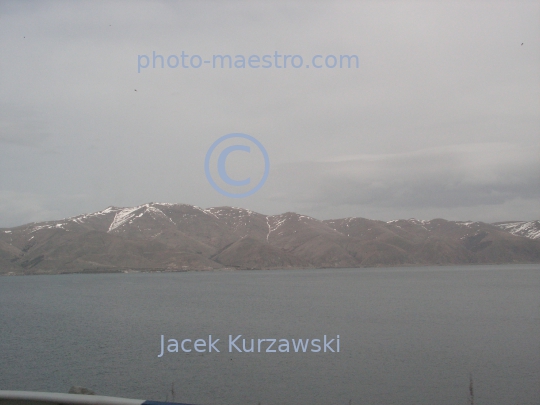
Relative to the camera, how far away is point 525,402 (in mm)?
14133

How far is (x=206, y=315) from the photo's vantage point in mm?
34062

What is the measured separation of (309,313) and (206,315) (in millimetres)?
7852

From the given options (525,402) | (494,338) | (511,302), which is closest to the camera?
(525,402)

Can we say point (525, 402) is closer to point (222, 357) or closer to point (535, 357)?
point (535, 357)

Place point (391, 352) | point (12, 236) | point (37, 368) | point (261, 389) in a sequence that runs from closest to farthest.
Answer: point (261, 389) → point (37, 368) → point (391, 352) → point (12, 236)

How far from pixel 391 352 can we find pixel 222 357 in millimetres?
7408

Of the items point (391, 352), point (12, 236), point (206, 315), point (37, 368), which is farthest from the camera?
point (12, 236)

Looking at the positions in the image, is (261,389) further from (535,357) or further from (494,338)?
(494,338)

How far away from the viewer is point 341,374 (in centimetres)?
1666

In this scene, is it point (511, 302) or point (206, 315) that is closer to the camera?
point (206, 315)

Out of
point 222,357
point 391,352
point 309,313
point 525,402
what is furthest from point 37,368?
point 309,313

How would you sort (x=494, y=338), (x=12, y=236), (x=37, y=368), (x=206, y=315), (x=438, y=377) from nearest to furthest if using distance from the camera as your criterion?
(x=438, y=377) < (x=37, y=368) < (x=494, y=338) < (x=206, y=315) < (x=12, y=236)

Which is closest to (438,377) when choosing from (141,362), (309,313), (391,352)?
(391,352)

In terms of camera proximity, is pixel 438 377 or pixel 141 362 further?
pixel 141 362
